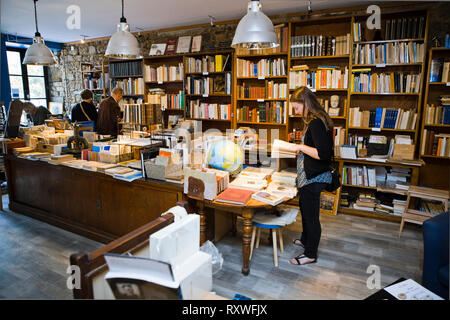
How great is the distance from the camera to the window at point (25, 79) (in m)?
7.75

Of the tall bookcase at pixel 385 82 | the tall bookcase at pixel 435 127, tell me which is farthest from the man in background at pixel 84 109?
the tall bookcase at pixel 435 127

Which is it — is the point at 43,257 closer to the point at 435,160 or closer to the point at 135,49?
the point at 135,49

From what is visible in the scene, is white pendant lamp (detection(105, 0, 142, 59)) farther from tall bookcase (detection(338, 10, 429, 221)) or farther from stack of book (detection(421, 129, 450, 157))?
stack of book (detection(421, 129, 450, 157))

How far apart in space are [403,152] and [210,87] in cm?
322

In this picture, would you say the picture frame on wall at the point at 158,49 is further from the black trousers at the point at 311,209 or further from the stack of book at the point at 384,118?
the black trousers at the point at 311,209

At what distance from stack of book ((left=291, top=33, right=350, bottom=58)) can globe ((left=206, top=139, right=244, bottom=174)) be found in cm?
238

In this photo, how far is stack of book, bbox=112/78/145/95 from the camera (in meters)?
6.42

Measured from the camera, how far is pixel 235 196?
267 centimetres

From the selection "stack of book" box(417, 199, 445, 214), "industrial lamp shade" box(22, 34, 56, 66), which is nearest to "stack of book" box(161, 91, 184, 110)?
"industrial lamp shade" box(22, 34, 56, 66)

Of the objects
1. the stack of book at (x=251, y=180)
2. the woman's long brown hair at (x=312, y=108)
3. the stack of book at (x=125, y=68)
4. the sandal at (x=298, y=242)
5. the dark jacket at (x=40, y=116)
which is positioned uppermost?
the stack of book at (x=125, y=68)

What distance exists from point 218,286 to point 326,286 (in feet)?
3.02

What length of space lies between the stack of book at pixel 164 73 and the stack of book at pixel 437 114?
13.1 feet

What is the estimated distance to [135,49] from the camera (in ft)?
11.3

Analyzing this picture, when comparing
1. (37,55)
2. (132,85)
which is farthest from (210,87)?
(37,55)
